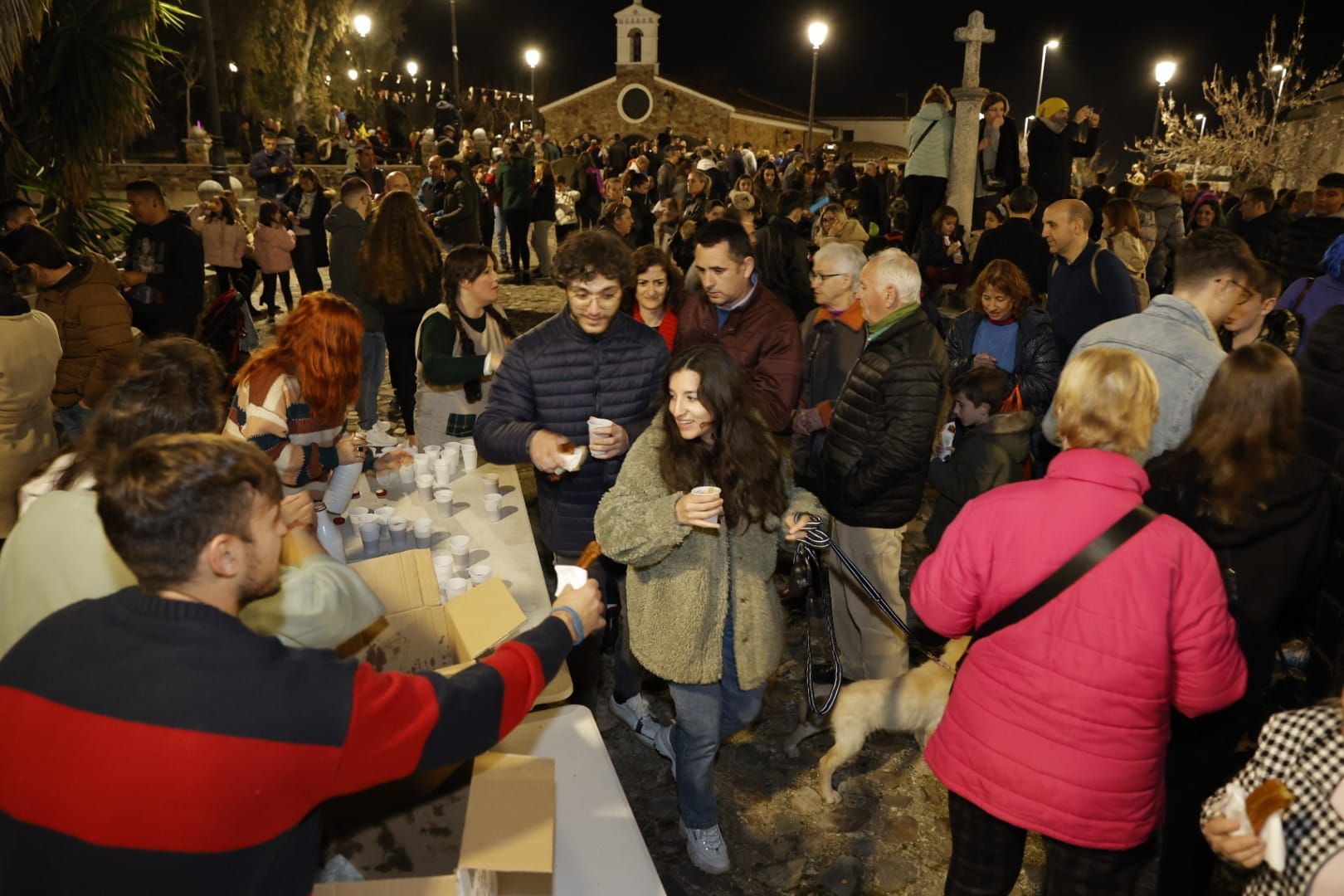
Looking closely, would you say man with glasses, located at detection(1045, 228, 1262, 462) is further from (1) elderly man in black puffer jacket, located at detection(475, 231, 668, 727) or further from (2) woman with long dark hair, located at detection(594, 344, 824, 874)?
(1) elderly man in black puffer jacket, located at detection(475, 231, 668, 727)

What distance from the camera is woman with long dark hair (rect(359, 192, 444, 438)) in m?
6.32

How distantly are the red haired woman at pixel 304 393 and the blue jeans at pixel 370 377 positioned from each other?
3.33 m

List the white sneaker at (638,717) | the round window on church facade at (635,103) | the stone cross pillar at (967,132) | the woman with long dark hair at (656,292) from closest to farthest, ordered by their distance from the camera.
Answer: the white sneaker at (638,717)
the woman with long dark hair at (656,292)
the stone cross pillar at (967,132)
the round window on church facade at (635,103)

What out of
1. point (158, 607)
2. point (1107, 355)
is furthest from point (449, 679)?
point (1107, 355)

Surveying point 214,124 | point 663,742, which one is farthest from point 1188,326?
point 214,124

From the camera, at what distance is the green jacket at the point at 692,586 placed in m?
2.88

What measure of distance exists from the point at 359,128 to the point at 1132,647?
1135 inches

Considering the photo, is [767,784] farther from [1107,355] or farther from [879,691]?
[1107,355]

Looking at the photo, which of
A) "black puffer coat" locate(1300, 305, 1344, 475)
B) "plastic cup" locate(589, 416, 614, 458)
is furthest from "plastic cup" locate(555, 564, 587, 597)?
"black puffer coat" locate(1300, 305, 1344, 475)

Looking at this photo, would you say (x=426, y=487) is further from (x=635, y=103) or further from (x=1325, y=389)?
(x=635, y=103)

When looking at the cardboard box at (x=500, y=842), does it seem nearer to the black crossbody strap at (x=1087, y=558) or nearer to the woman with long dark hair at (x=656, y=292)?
the black crossbody strap at (x=1087, y=558)

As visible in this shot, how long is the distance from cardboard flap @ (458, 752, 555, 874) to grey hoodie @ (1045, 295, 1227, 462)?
2141mm

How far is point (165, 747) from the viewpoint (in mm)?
1372

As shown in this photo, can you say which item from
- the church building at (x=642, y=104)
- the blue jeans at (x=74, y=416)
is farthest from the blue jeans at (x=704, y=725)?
the church building at (x=642, y=104)
